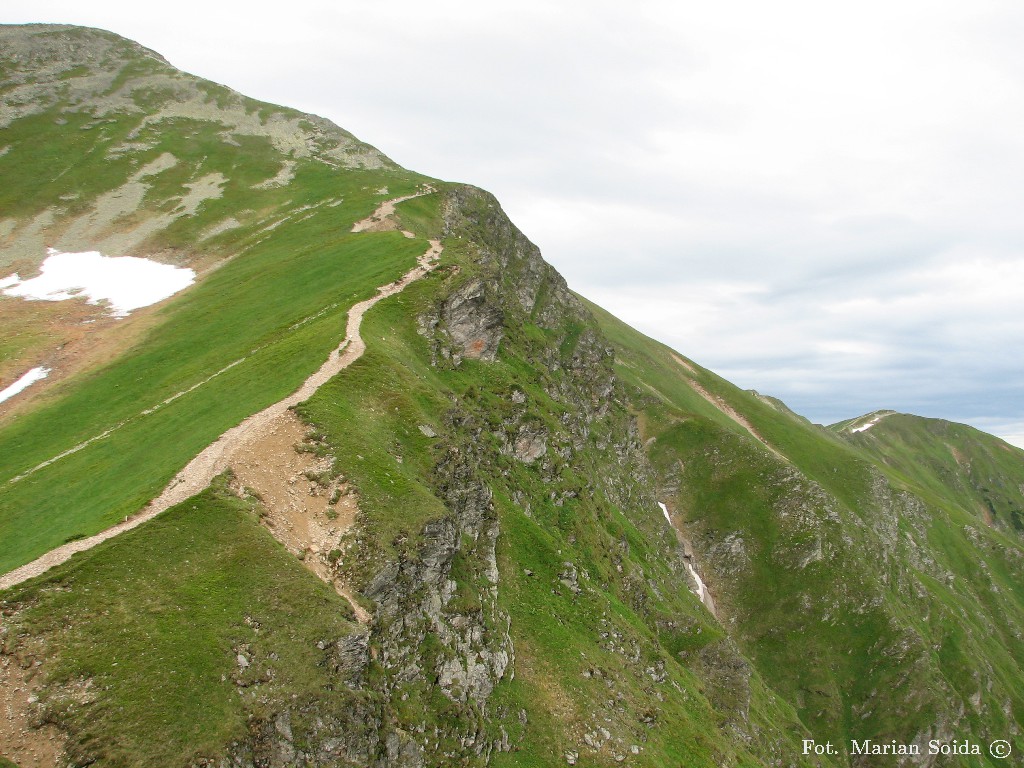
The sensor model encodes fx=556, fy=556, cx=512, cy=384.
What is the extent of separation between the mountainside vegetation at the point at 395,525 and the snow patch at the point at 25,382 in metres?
1.20

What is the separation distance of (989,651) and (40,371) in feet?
536

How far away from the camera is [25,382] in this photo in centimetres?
5903

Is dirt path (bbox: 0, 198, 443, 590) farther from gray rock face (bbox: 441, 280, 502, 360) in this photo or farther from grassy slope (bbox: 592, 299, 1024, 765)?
grassy slope (bbox: 592, 299, 1024, 765)

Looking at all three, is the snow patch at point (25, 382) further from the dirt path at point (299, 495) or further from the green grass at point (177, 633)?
the green grass at point (177, 633)

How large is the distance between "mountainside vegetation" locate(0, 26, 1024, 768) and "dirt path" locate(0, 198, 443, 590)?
2.55 feet

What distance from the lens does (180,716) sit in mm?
22766

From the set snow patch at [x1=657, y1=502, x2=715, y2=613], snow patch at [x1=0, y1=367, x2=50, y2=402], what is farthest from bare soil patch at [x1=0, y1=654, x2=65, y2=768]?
snow patch at [x1=657, y1=502, x2=715, y2=613]

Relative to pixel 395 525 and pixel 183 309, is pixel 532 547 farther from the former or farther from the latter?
pixel 183 309

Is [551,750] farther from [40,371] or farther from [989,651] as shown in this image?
[989,651]

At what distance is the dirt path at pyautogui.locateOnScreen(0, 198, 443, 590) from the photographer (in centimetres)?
2700

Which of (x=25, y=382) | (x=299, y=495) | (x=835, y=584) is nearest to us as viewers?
(x=299, y=495)
